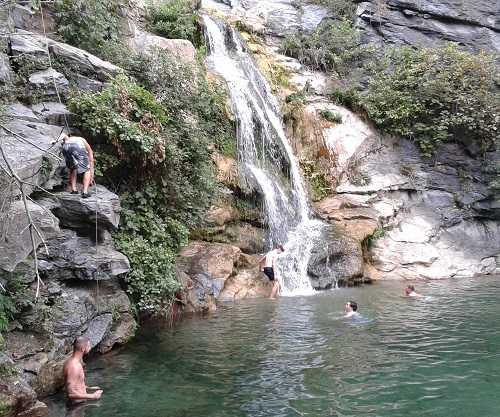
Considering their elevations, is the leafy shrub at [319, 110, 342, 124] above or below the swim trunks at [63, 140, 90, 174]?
above

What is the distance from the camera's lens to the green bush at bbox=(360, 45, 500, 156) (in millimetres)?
20234

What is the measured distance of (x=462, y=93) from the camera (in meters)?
20.5

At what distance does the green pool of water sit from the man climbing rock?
9.88 feet

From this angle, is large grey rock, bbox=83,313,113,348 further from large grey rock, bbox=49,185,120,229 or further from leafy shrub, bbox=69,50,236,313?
large grey rock, bbox=49,185,120,229

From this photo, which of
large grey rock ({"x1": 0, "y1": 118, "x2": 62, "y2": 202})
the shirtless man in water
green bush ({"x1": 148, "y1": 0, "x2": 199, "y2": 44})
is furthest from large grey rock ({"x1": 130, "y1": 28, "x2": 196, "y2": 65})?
the shirtless man in water

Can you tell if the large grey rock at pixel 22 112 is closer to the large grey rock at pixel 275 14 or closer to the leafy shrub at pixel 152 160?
the leafy shrub at pixel 152 160

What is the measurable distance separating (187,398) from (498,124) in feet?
61.2

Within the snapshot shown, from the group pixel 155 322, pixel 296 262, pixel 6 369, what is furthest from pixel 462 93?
pixel 6 369

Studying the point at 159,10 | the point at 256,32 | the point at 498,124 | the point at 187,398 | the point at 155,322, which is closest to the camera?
the point at 187,398

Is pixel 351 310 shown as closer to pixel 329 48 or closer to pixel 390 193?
pixel 390 193

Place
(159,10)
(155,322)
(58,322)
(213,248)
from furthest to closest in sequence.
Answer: (159,10) < (213,248) < (155,322) < (58,322)

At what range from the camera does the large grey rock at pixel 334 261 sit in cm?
1484

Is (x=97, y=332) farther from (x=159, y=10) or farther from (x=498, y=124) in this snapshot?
(x=498, y=124)

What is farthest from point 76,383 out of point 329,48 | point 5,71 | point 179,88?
point 329,48
